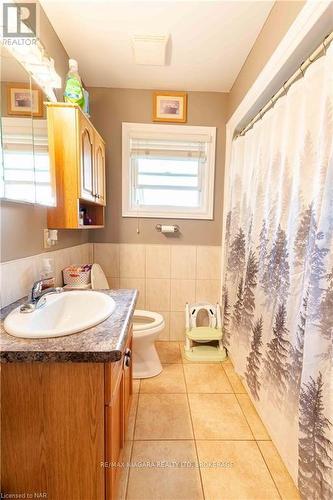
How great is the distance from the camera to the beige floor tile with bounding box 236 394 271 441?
1434 mm

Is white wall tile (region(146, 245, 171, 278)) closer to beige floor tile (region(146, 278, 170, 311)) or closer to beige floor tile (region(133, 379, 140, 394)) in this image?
beige floor tile (region(146, 278, 170, 311))

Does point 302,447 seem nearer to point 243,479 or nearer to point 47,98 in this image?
point 243,479

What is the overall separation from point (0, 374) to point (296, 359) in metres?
1.15

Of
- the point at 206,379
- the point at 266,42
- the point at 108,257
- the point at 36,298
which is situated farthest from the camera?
the point at 108,257

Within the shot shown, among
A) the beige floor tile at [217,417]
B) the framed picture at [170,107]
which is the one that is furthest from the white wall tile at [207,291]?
the framed picture at [170,107]

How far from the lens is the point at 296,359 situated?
1.10 meters

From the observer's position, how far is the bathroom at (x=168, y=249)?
0.84m

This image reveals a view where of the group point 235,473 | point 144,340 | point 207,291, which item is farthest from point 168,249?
point 235,473

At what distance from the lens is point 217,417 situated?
155 centimetres

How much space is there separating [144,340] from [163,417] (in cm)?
49

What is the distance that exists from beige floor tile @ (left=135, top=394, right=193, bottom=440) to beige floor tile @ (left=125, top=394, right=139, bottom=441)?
0.02 m

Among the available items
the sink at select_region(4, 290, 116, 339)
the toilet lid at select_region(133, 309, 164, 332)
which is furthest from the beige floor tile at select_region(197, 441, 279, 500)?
the sink at select_region(4, 290, 116, 339)

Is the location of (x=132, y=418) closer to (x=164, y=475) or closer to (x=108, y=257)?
(x=164, y=475)

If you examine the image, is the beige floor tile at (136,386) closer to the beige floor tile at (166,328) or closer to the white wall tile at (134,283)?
the beige floor tile at (166,328)
